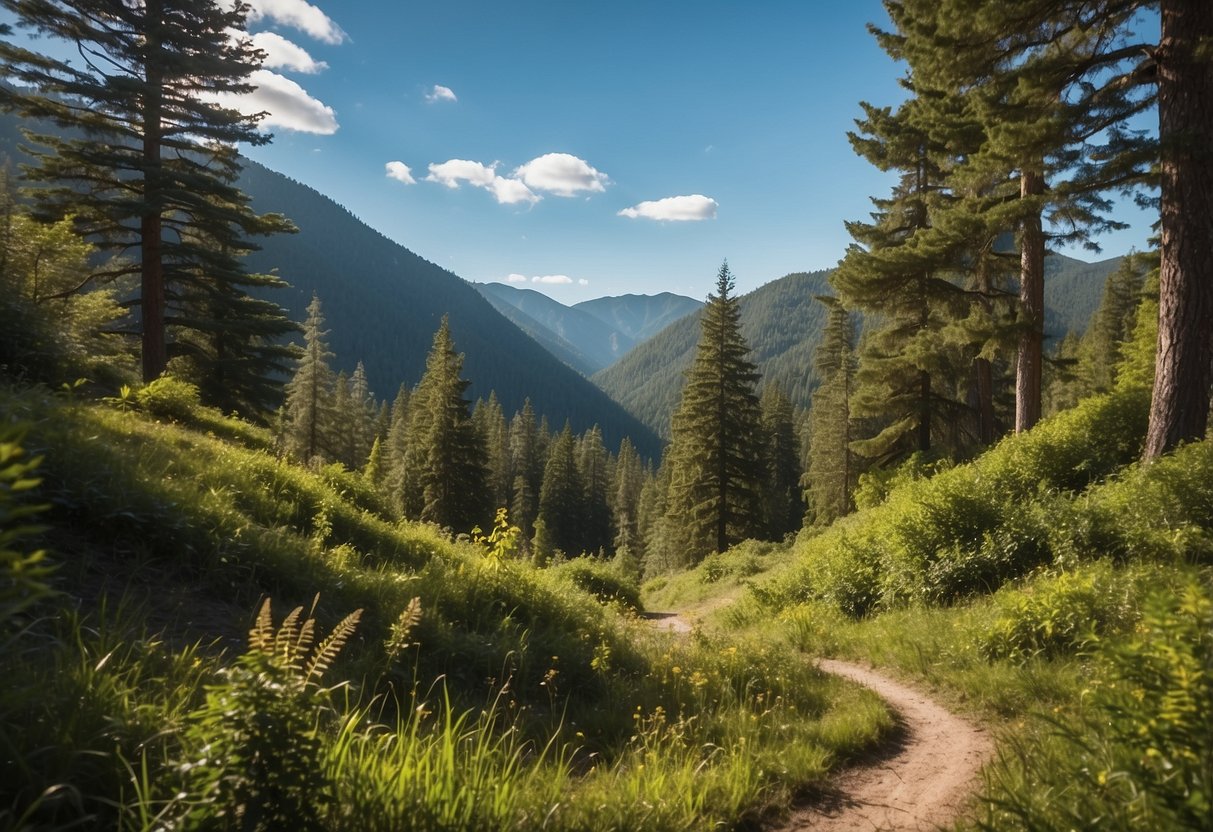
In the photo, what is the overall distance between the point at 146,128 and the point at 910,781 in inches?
791

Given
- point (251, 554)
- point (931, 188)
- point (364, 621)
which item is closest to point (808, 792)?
point (364, 621)

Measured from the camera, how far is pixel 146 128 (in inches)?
593

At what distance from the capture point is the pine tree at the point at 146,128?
13836 millimetres

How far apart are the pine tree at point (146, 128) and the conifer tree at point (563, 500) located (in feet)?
165

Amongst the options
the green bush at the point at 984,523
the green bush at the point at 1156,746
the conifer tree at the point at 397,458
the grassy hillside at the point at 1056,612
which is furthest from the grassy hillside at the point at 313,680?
the conifer tree at the point at 397,458

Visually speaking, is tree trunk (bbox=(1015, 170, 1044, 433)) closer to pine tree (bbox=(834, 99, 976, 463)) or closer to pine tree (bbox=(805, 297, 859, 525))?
pine tree (bbox=(834, 99, 976, 463))

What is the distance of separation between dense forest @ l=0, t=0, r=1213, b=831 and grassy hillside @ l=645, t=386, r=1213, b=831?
0.11 ft

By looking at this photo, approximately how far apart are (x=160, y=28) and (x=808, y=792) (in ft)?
67.1

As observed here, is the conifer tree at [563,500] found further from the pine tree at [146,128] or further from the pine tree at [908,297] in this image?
the pine tree at [146,128]

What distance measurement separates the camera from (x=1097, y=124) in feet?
29.0

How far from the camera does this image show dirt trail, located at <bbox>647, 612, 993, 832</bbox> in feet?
11.3

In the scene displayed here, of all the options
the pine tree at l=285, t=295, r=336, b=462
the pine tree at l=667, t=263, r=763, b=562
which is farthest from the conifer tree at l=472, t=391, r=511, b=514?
the pine tree at l=667, t=263, r=763, b=562

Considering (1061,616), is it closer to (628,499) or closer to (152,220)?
(152,220)

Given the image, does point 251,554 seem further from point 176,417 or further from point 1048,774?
point 176,417
